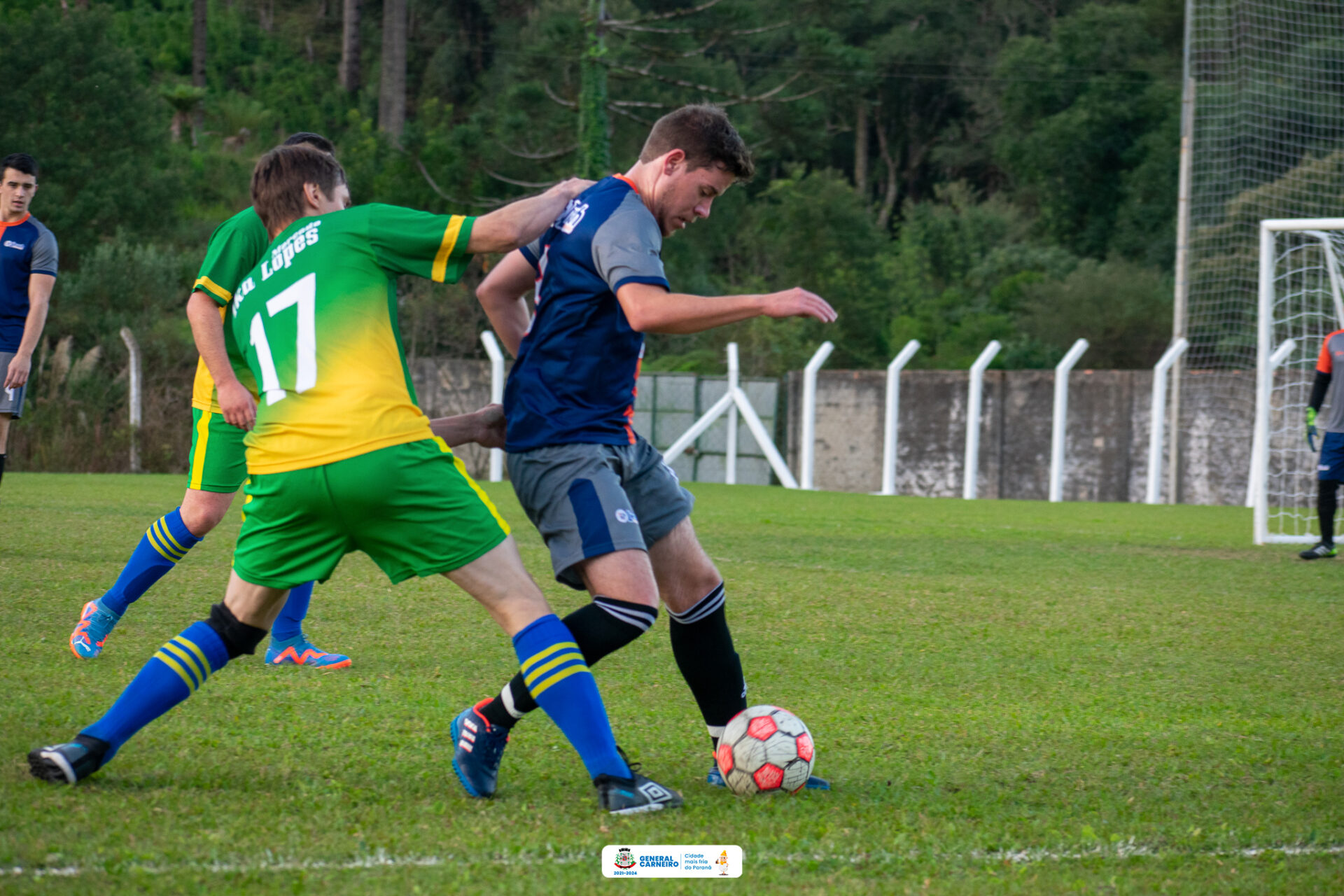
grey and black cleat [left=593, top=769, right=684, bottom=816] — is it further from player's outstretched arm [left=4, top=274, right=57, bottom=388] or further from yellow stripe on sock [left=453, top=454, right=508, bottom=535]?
player's outstretched arm [left=4, top=274, right=57, bottom=388]

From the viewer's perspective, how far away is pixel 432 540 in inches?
119

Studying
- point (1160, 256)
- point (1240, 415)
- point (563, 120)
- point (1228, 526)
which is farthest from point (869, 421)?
point (1160, 256)

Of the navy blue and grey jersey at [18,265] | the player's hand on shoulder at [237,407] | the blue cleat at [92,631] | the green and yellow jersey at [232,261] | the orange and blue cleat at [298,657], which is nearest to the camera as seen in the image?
the player's hand on shoulder at [237,407]

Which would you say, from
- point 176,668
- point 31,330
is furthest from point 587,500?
point 31,330

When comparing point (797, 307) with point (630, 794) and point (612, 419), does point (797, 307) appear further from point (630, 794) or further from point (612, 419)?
point (630, 794)

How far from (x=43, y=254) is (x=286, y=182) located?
4.27 m

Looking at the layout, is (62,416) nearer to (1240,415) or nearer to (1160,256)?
(1240,415)

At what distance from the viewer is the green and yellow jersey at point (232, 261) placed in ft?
13.8

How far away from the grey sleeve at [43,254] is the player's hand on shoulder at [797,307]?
527 cm

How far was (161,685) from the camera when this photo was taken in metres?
3.07

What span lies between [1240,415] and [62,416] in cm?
1734

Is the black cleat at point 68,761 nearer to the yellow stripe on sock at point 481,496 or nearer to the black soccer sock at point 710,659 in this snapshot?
the yellow stripe on sock at point 481,496


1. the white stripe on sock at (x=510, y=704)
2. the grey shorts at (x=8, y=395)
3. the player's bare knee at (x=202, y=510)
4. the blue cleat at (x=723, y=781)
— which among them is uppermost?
the grey shorts at (x=8, y=395)

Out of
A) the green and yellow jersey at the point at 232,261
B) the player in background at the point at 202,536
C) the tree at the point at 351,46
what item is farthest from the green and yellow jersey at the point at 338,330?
the tree at the point at 351,46
